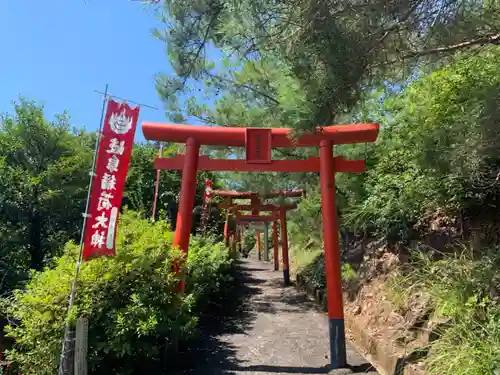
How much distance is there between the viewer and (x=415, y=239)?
20.2 feet

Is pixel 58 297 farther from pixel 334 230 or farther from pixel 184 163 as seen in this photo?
pixel 334 230

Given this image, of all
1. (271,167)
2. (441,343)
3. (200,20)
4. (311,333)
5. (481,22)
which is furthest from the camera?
(311,333)

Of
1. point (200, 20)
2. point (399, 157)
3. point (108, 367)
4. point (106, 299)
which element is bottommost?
point (108, 367)

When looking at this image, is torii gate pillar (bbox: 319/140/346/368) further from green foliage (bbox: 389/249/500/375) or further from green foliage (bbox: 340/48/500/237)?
green foliage (bbox: 340/48/500/237)

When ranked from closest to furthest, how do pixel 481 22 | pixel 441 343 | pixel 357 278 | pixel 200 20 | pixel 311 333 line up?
pixel 441 343
pixel 481 22
pixel 200 20
pixel 311 333
pixel 357 278

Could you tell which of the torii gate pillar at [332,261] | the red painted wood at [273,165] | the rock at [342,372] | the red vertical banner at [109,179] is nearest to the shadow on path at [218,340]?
the rock at [342,372]

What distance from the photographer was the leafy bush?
4098mm

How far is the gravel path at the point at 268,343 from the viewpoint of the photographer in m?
5.14

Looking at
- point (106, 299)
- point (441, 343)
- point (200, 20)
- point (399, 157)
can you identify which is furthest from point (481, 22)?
point (106, 299)

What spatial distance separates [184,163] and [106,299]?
2277 mm

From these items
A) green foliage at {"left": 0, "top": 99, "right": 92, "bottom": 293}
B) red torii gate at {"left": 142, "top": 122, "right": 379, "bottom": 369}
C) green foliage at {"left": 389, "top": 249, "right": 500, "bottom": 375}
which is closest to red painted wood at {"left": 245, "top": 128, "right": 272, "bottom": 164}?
red torii gate at {"left": 142, "top": 122, "right": 379, "bottom": 369}

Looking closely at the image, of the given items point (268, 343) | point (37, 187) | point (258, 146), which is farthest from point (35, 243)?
point (258, 146)

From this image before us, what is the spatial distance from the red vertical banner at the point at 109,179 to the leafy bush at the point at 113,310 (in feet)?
1.17

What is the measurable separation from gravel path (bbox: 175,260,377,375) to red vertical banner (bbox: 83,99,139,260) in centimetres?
202
